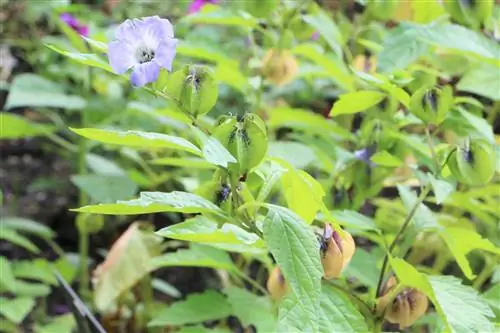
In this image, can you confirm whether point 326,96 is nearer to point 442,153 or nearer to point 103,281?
point 103,281

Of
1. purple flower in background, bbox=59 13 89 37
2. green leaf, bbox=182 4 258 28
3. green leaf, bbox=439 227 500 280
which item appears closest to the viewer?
green leaf, bbox=439 227 500 280

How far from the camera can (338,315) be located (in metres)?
0.51

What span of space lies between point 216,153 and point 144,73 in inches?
3.4

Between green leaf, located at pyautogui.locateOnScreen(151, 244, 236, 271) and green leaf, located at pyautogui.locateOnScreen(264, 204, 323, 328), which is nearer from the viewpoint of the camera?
green leaf, located at pyautogui.locateOnScreen(264, 204, 323, 328)

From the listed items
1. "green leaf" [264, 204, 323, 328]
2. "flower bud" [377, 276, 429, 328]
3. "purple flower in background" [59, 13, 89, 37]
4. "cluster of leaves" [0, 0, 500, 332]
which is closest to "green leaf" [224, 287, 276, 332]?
"cluster of leaves" [0, 0, 500, 332]

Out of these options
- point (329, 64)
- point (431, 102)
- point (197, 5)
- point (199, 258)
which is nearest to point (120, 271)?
point (199, 258)

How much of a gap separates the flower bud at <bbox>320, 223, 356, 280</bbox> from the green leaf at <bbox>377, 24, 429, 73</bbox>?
0.68 ft

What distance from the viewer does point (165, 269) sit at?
1.22m

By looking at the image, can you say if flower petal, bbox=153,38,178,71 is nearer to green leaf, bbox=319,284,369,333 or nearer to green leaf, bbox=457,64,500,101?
green leaf, bbox=319,284,369,333

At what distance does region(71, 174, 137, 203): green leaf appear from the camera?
3.20ft

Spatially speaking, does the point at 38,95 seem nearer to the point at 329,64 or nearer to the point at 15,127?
the point at 15,127

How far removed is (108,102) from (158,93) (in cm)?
67

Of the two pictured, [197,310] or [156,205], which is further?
[197,310]

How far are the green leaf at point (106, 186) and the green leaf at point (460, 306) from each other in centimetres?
54
